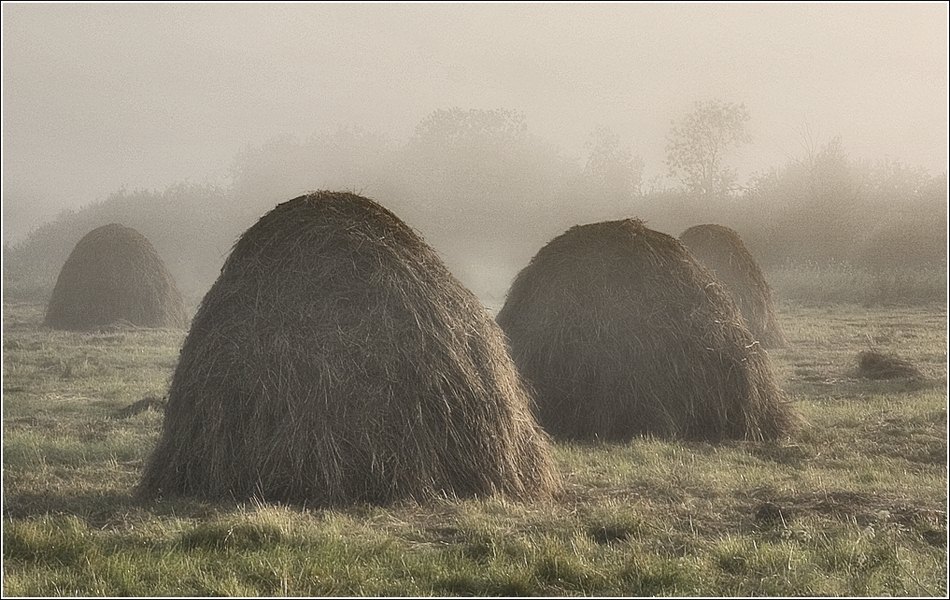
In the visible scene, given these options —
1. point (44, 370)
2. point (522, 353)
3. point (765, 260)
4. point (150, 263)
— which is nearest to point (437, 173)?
point (765, 260)

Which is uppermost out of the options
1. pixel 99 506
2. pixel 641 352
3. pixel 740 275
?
pixel 740 275

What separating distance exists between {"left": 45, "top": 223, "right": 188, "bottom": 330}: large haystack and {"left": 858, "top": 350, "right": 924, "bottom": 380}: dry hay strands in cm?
2574

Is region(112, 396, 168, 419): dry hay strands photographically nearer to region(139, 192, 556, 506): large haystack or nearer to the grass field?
the grass field

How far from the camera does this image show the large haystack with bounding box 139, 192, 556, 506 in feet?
34.1

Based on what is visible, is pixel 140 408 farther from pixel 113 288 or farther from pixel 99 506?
pixel 113 288

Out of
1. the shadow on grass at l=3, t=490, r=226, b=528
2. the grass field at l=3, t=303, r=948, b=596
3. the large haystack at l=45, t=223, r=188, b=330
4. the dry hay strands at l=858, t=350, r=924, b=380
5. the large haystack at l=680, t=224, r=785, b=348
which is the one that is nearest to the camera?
the grass field at l=3, t=303, r=948, b=596

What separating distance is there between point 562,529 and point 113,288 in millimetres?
31266

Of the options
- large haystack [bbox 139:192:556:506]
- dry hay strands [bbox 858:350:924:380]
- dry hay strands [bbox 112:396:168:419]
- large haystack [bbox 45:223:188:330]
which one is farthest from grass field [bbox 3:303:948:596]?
large haystack [bbox 45:223:188:330]

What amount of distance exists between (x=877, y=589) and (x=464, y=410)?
453cm

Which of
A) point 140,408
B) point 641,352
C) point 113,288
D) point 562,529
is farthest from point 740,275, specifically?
point 562,529

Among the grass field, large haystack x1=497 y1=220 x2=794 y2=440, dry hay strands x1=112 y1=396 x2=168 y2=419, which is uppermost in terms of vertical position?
large haystack x1=497 y1=220 x2=794 y2=440

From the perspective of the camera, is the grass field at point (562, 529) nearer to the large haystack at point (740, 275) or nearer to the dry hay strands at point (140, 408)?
the dry hay strands at point (140, 408)

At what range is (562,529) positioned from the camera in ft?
31.7

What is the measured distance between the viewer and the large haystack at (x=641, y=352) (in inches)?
607
